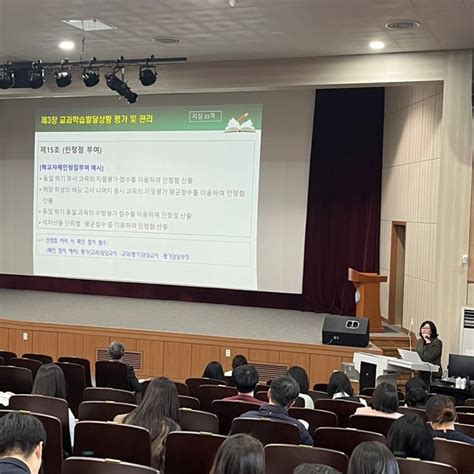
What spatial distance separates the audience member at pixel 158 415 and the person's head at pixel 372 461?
147cm

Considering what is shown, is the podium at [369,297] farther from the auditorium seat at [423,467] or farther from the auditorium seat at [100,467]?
the auditorium seat at [100,467]

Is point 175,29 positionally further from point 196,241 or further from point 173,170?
point 196,241

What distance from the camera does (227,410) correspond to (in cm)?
441

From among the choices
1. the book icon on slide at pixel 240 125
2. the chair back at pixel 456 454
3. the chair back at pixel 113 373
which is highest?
the book icon on slide at pixel 240 125

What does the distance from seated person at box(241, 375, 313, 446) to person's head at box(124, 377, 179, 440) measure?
0.46 meters

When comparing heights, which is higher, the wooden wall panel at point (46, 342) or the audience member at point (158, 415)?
the audience member at point (158, 415)

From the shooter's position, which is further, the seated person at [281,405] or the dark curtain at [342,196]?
the dark curtain at [342,196]

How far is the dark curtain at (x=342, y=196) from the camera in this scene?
1207 cm

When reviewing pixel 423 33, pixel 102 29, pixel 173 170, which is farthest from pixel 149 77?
pixel 423 33

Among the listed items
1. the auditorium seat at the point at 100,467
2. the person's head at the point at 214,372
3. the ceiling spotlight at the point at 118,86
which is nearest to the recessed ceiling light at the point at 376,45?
the ceiling spotlight at the point at 118,86

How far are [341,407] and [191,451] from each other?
1835mm

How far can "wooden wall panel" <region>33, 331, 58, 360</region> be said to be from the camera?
9625 mm

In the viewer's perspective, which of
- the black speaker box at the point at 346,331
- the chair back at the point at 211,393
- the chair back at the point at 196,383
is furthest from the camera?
the black speaker box at the point at 346,331

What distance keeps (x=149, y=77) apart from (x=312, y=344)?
3.94 meters
